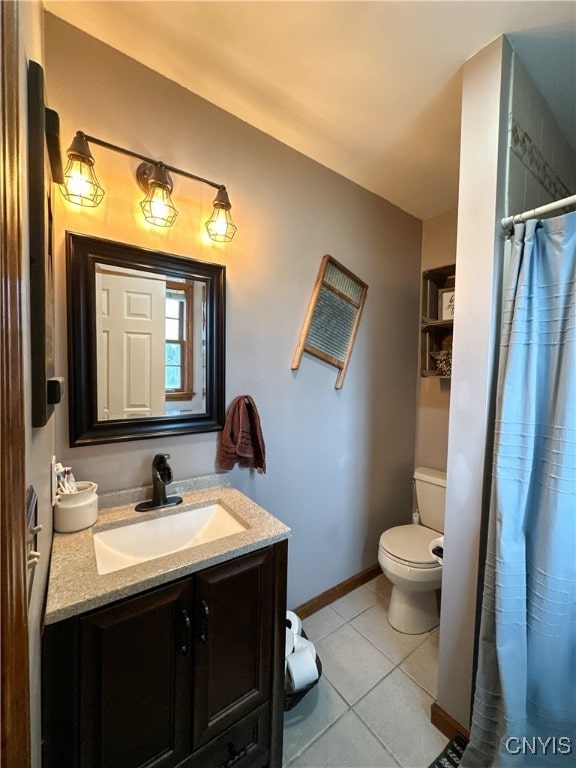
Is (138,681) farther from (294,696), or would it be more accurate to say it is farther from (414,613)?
(414,613)

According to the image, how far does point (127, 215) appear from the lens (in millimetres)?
1236

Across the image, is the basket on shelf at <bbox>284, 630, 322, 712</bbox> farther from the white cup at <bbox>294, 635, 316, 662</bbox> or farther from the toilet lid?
the toilet lid

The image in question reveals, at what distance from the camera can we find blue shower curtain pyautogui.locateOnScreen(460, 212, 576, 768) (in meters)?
1.03

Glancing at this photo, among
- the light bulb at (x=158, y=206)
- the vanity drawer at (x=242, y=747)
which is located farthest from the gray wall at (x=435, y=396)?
the light bulb at (x=158, y=206)

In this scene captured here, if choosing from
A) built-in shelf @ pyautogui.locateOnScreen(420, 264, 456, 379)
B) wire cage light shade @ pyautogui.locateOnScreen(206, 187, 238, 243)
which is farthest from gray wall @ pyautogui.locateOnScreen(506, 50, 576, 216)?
wire cage light shade @ pyautogui.locateOnScreen(206, 187, 238, 243)

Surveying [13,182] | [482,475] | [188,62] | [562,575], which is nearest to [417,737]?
[562,575]

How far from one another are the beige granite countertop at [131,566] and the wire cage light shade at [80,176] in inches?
43.2

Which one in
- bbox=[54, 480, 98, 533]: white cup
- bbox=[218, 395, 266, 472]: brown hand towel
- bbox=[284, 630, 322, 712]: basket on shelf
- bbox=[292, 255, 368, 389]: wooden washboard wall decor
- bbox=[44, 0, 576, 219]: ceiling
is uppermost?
bbox=[44, 0, 576, 219]: ceiling

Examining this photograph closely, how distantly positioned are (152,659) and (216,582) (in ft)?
0.80

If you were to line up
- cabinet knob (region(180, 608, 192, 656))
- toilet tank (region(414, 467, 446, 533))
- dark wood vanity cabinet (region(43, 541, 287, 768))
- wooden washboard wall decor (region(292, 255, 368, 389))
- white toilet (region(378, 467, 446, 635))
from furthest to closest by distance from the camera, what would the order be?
toilet tank (region(414, 467, 446, 533)) → wooden washboard wall decor (region(292, 255, 368, 389)) → white toilet (region(378, 467, 446, 635)) → cabinet knob (region(180, 608, 192, 656)) → dark wood vanity cabinet (region(43, 541, 287, 768))

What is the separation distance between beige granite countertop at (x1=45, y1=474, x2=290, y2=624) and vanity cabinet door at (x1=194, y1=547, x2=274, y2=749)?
0.05m

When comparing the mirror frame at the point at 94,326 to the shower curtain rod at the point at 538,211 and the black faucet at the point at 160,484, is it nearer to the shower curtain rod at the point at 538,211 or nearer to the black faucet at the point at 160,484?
the black faucet at the point at 160,484

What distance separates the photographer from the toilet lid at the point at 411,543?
67.3 inches

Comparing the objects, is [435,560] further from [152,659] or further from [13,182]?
[13,182]
